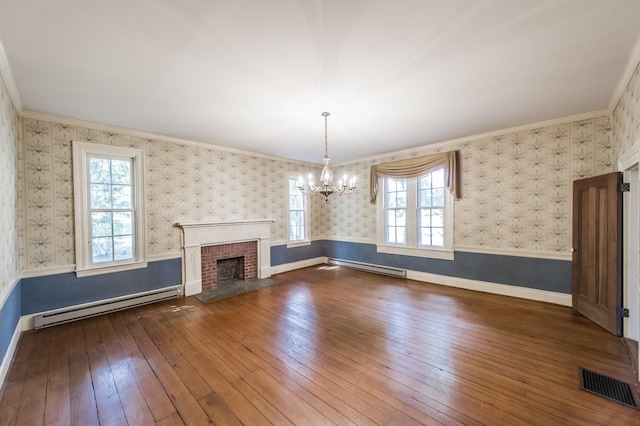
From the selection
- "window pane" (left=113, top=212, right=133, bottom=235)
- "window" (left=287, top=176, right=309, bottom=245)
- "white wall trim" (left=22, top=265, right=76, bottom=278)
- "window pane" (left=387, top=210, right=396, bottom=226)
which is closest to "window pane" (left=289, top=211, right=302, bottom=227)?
"window" (left=287, top=176, right=309, bottom=245)

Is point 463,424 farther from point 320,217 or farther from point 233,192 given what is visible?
point 320,217

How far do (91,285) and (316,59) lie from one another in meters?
4.25

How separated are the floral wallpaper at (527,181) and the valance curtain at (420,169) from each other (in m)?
0.15

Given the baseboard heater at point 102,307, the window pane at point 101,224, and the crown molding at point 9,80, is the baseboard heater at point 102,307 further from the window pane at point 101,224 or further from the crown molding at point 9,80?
the crown molding at point 9,80

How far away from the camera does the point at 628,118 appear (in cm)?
265

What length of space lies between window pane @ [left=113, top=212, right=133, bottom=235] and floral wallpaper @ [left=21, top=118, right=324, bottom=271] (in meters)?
0.24

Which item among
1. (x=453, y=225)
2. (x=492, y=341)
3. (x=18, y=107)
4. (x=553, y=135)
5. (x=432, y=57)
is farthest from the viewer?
(x=453, y=225)

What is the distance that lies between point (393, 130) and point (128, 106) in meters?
3.61

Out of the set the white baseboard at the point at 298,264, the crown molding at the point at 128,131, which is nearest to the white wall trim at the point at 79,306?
the white baseboard at the point at 298,264

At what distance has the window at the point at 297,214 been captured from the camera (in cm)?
638

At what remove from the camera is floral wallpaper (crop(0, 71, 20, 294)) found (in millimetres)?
2383

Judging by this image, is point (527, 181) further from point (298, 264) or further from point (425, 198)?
point (298, 264)

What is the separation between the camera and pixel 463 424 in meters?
1.76

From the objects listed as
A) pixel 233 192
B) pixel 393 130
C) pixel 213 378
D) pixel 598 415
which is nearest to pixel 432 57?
pixel 393 130
